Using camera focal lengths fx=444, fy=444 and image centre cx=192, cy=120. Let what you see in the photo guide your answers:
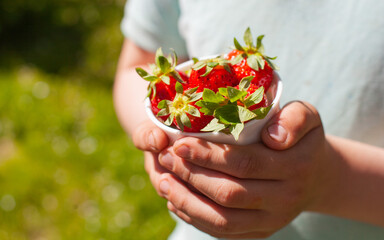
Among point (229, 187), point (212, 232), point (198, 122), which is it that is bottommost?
point (212, 232)

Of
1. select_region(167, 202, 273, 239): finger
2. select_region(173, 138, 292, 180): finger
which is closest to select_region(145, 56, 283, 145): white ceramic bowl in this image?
select_region(173, 138, 292, 180): finger

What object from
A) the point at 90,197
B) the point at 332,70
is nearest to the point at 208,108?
the point at 332,70

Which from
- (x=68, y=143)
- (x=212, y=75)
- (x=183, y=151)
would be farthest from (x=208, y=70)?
(x=68, y=143)

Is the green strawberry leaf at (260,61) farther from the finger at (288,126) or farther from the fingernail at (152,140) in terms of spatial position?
the fingernail at (152,140)

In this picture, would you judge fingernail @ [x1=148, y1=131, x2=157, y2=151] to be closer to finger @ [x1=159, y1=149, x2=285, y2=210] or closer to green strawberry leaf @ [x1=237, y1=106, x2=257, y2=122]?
finger @ [x1=159, y1=149, x2=285, y2=210]

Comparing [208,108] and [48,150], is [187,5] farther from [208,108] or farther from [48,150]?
[48,150]

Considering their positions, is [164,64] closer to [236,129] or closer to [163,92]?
[163,92]

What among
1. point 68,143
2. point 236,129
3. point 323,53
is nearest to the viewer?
point 236,129
